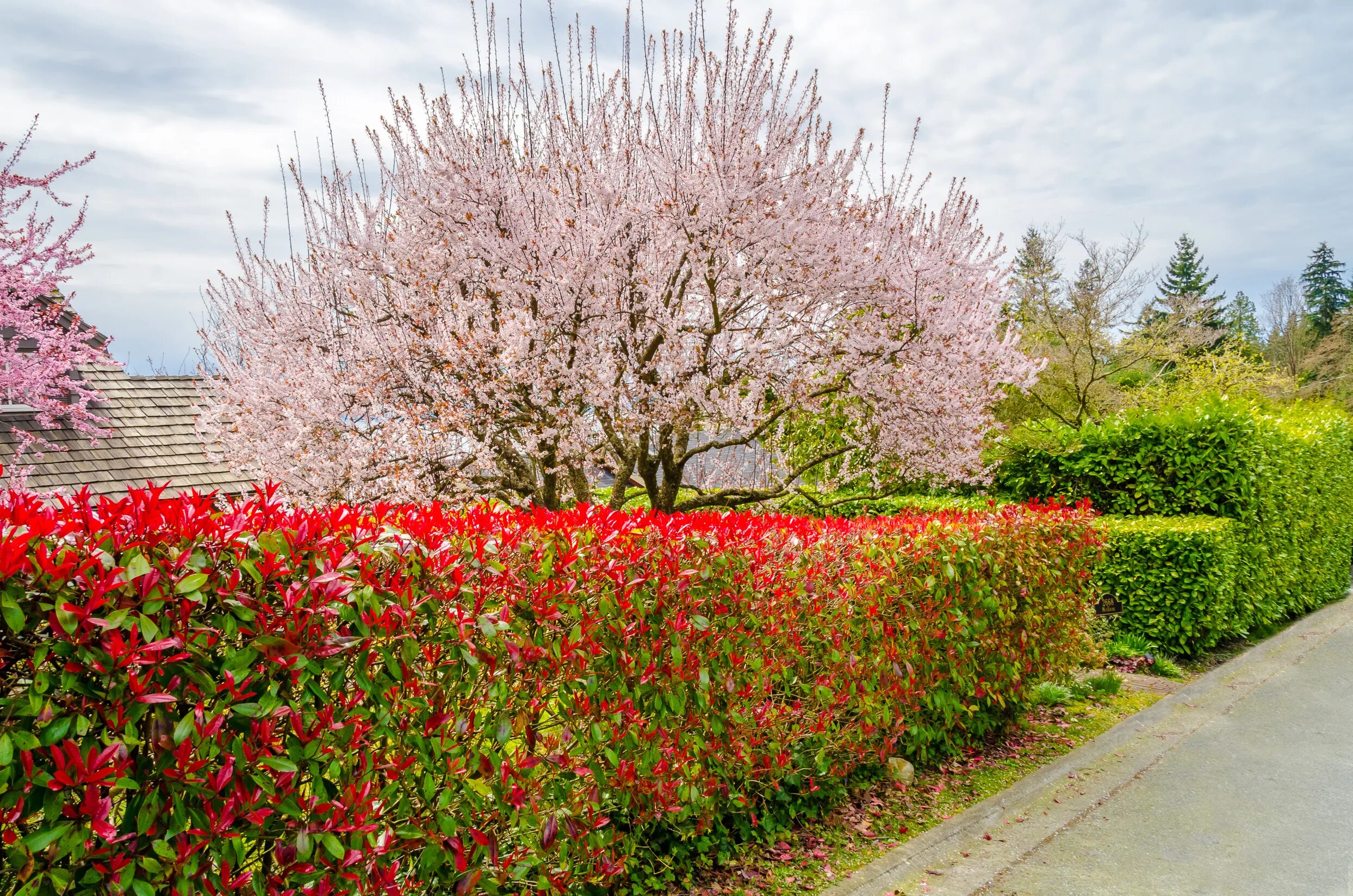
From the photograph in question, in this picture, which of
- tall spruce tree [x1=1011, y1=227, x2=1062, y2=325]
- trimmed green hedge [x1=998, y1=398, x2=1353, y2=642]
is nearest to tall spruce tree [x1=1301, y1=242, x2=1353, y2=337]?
tall spruce tree [x1=1011, y1=227, x2=1062, y2=325]

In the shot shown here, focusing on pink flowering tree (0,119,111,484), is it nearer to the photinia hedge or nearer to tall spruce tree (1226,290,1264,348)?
the photinia hedge

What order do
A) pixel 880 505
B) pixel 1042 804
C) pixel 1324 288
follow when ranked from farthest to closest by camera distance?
pixel 1324 288 → pixel 880 505 → pixel 1042 804

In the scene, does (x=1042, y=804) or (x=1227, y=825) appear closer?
(x=1227, y=825)

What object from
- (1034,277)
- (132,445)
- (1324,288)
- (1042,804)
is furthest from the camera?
(1324,288)

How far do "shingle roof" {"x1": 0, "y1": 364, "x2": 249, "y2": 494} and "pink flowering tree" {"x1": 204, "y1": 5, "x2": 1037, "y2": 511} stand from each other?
19.1 feet

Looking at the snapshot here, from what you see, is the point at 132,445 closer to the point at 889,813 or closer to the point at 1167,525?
the point at 889,813

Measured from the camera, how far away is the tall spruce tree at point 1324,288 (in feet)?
164

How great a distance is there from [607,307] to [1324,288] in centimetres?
6324

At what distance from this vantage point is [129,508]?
2.17 m

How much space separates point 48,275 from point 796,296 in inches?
364

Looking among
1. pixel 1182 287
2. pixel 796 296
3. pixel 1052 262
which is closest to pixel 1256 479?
pixel 796 296

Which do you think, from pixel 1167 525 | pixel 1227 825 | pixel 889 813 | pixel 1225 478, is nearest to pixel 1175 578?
pixel 1167 525

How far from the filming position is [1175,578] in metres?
7.73

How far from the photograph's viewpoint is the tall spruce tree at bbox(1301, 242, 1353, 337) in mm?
50062
